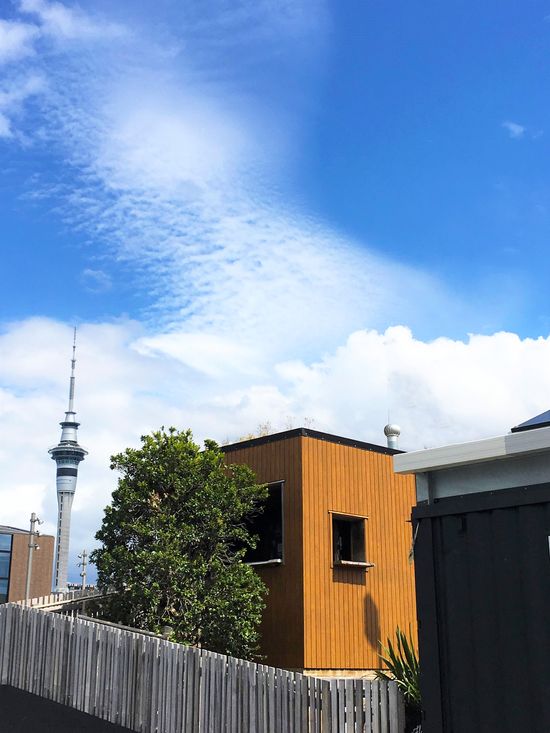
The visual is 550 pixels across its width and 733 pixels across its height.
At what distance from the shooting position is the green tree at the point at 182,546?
14.4m

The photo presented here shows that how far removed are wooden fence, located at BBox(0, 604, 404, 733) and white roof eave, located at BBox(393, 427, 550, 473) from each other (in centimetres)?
339

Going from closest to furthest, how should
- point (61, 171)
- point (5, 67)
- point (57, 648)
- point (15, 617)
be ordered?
1. point (57, 648)
2. point (15, 617)
3. point (5, 67)
4. point (61, 171)

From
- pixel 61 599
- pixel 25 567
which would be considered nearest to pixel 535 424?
pixel 61 599

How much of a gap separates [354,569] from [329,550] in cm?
79

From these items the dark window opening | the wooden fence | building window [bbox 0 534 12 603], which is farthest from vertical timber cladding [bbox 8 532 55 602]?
the dark window opening

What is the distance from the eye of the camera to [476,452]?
322 inches

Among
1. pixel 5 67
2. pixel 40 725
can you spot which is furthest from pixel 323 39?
pixel 40 725

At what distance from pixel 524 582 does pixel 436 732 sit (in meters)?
1.79

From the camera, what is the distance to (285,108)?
15.3m

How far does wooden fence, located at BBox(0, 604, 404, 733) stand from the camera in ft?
33.8

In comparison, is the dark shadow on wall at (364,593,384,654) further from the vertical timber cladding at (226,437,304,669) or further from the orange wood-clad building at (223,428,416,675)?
the vertical timber cladding at (226,437,304,669)

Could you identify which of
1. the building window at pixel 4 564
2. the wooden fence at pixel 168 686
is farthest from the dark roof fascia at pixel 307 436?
the building window at pixel 4 564

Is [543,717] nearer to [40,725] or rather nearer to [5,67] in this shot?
[40,725]

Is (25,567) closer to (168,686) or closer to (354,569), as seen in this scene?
(354,569)
